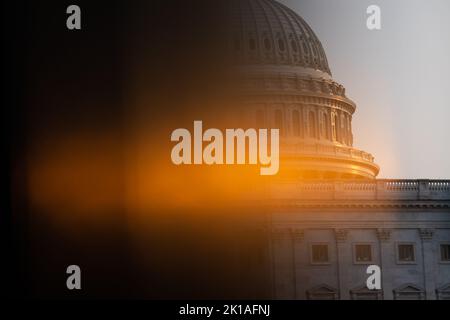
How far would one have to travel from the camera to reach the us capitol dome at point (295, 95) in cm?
1989

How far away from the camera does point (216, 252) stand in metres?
14.3

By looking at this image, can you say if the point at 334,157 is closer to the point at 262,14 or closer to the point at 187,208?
the point at 262,14

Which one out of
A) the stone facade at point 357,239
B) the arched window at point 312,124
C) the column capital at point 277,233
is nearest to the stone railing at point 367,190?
the stone facade at point 357,239

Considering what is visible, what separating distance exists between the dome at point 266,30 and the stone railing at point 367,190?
257cm

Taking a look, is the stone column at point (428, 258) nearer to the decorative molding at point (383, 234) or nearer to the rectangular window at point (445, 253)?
the rectangular window at point (445, 253)

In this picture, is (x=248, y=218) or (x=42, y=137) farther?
(x=248, y=218)

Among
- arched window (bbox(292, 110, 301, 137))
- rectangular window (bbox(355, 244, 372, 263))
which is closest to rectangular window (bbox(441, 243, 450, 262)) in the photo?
rectangular window (bbox(355, 244, 372, 263))

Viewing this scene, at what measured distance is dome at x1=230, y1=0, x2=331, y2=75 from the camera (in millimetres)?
16484

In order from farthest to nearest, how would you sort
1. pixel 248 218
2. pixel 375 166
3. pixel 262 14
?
1. pixel 262 14
2. pixel 248 218
3. pixel 375 166

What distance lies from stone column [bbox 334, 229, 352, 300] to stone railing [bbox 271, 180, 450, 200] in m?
1.23

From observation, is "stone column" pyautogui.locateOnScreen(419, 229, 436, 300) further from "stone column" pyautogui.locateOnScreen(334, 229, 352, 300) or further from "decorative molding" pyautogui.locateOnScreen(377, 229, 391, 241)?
"stone column" pyautogui.locateOnScreen(334, 229, 352, 300)
